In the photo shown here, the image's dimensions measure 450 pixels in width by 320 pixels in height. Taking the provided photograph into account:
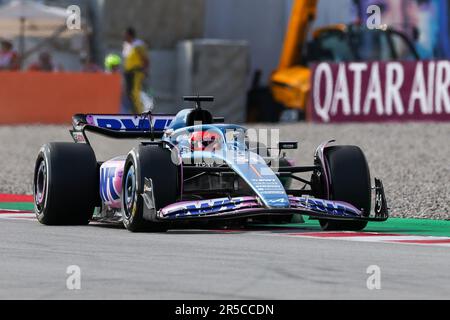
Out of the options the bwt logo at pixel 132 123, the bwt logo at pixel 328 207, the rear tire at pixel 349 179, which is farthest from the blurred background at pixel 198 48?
the bwt logo at pixel 328 207

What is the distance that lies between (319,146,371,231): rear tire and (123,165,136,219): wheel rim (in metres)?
1.54

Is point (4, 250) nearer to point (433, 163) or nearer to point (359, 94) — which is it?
point (433, 163)

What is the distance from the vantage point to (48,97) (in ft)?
91.2

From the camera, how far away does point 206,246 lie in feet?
33.3

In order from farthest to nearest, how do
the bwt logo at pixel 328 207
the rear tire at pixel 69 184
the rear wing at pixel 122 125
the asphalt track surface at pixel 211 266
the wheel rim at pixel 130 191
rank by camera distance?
the rear wing at pixel 122 125, the rear tire at pixel 69 184, the wheel rim at pixel 130 191, the bwt logo at pixel 328 207, the asphalt track surface at pixel 211 266

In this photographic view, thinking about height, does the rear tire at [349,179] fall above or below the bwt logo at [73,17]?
below

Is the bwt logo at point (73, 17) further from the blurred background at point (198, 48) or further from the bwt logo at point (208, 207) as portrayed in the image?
the bwt logo at point (208, 207)

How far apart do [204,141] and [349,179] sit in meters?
1.16

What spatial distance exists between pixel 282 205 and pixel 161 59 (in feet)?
67.8

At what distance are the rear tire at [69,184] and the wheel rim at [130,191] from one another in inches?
24.0

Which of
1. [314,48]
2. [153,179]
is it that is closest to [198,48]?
[314,48]

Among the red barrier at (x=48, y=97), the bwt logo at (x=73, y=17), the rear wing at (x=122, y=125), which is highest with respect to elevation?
the bwt logo at (x=73, y=17)

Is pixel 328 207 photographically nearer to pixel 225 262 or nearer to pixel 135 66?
pixel 225 262

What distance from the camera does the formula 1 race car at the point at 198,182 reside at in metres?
11.0
